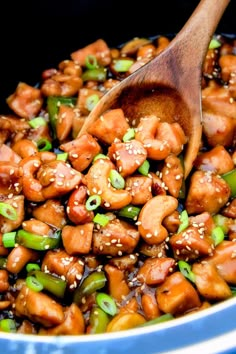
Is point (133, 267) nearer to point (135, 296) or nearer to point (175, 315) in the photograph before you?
point (135, 296)

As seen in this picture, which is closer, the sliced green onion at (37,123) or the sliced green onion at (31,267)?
the sliced green onion at (31,267)

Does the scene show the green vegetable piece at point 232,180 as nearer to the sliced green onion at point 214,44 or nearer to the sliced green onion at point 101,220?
the sliced green onion at point 101,220

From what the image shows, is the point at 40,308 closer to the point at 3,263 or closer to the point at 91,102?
the point at 3,263

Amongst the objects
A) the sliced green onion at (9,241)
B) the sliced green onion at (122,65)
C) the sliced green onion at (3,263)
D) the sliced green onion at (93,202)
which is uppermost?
the sliced green onion at (122,65)

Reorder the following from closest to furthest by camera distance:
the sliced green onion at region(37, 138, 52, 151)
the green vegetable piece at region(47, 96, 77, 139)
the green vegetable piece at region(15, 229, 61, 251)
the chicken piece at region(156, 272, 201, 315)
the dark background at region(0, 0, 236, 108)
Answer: the chicken piece at region(156, 272, 201, 315)
the green vegetable piece at region(15, 229, 61, 251)
the sliced green onion at region(37, 138, 52, 151)
the green vegetable piece at region(47, 96, 77, 139)
the dark background at region(0, 0, 236, 108)

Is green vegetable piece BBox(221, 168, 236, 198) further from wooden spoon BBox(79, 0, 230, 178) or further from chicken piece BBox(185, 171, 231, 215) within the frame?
wooden spoon BBox(79, 0, 230, 178)

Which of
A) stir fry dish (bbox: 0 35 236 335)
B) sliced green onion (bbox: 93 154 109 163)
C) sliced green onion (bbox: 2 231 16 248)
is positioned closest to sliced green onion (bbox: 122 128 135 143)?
stir fry dish (bbox: 0 35 236 335)

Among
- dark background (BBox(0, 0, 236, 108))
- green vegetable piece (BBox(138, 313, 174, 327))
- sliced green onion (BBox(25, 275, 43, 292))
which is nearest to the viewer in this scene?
green vegetable piece (BBox(138, 313, 174, 327))

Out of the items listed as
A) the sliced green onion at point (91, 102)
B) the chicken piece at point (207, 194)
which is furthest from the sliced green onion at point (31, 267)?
the sliced green onion at point (91, 102)
